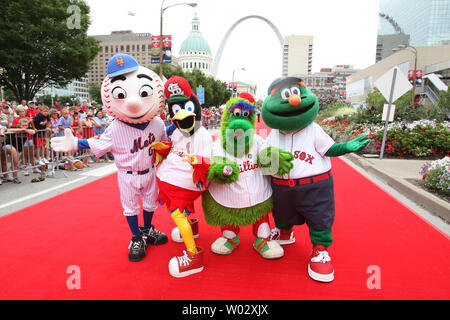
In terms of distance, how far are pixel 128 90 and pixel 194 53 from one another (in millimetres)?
101034

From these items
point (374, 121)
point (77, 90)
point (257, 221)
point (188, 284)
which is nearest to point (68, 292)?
point (188, 284)

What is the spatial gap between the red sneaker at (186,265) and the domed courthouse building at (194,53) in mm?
97460

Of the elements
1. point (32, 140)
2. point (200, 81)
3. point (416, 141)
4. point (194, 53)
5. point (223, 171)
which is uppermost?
point (194, 53)

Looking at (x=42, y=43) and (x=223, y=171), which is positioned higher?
(x=42, y=43)

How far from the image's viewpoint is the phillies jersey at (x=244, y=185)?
289 centimetres

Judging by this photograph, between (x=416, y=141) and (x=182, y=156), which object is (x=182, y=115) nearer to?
(x=182, y=156)

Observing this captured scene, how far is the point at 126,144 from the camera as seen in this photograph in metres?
3.06

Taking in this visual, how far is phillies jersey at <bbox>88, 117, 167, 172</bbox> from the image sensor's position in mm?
3059

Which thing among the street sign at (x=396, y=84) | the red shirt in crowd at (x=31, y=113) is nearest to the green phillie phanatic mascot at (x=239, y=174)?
the street sign at (x=396, y=84)

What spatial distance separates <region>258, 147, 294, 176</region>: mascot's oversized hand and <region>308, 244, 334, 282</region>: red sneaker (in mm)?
827

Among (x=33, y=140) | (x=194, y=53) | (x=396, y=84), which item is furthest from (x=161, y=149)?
(x=194, y=53)

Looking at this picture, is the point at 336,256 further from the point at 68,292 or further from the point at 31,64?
the point at 31,64

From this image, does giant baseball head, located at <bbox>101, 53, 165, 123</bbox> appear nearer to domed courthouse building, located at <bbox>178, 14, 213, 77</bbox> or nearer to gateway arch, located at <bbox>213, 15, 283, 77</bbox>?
gateway arch, located at <bbox>213, 15, 283, 77</bbox>

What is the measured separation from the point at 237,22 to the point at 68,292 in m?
76.2
